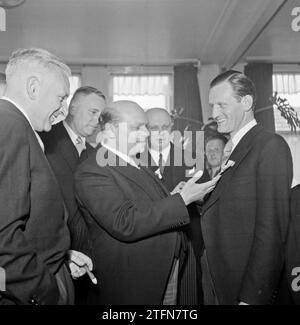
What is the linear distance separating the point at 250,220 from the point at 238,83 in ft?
1.54

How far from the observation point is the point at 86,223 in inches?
51.3

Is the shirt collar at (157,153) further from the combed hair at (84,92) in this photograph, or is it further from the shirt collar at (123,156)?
the combed hair at (84,92)

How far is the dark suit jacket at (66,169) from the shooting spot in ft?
4.26

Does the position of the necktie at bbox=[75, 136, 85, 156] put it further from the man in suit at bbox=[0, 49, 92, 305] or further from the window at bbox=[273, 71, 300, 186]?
the window at bbox=[273, 71, 300, 186]

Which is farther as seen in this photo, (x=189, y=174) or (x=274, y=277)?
(x=189, y=174)

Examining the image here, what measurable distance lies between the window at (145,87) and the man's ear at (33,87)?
340 millimetres

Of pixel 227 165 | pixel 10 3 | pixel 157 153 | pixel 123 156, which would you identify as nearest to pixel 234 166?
pixel 227 165

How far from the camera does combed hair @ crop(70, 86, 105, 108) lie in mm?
1370

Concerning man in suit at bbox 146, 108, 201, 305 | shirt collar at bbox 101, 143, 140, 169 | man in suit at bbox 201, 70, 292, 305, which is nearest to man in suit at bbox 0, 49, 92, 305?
shirt collar at bbox 101, 143, 140, 169

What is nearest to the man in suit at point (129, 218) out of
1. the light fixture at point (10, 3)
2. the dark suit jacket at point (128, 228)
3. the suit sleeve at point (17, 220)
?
the dark suit jacket at point (128, 228)

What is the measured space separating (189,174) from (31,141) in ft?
1.94

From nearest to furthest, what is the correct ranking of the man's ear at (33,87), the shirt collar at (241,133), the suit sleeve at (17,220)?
the suit sleeve at (17,220), the man's ear at (33,87), the shirt collar at (241,133)
